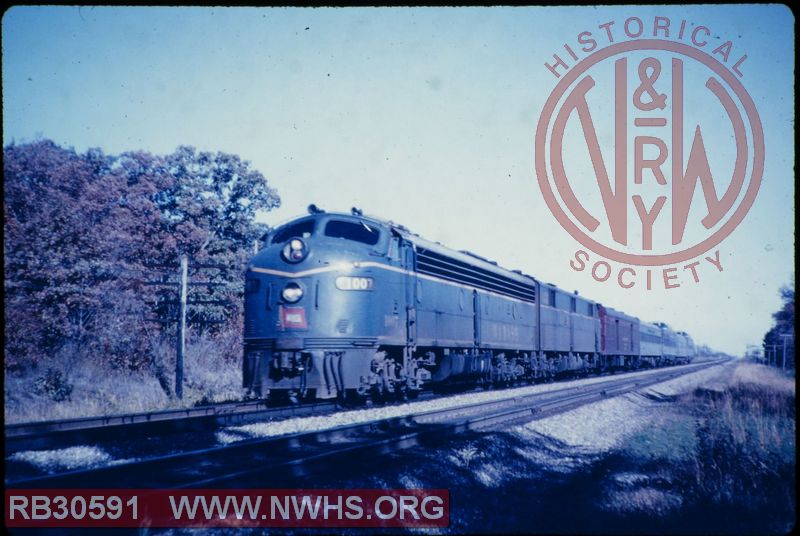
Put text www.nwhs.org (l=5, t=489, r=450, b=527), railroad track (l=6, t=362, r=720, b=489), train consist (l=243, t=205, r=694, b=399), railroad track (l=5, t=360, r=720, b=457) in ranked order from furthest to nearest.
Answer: train consist (l=243, t=205, r=694, b=399), railroad track (l=5, t=360, r=720, b=457), railroad track (l=6, t=362, r=720, b=489), text www.nwhs.org (l=5, t=489, r=450, b=527)

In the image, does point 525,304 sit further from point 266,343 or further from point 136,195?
point 136,195

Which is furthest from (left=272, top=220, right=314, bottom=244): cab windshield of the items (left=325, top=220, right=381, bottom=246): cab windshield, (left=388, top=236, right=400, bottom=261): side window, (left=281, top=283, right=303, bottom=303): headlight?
(left=388, top=236, right=400, bottom=261): side window

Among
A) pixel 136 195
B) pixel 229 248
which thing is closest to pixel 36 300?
pixel 136 195

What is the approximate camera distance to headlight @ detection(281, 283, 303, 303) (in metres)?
9.16

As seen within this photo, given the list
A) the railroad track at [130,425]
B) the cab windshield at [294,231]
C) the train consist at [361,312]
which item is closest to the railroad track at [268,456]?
the train consist at [361,312]

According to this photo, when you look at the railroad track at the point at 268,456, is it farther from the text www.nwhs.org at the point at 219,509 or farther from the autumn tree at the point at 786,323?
the autumn tree at the point at 786,323

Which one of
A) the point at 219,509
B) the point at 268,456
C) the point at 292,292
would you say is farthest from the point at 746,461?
the point at 292,292

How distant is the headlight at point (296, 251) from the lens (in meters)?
9.30

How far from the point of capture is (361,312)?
31.3ft

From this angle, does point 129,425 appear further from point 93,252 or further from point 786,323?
point 786,323

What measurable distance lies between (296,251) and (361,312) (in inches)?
63.2

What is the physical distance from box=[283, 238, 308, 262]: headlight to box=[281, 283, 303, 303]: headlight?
0.47m

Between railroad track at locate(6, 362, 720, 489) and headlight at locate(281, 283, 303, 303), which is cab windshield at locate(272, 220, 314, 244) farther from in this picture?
railroad track at locate(6, 362, 720, 489)

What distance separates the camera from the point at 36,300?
15.9 m
